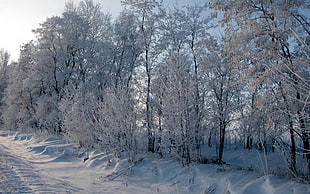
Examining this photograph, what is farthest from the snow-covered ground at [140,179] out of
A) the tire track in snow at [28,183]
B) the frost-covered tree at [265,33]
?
the frost-covered tree at [265,33]

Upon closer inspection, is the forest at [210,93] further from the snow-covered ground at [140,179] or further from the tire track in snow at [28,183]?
the tire track in snow at [28,183]

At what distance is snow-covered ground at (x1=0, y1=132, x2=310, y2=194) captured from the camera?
605 cm

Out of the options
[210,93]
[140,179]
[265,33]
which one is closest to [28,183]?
[140,179]

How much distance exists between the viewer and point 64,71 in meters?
22.8

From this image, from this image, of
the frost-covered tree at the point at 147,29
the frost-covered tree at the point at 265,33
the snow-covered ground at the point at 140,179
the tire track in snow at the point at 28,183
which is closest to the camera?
the snow-covered ground at the point at 140,179

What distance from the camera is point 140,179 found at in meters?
8.34

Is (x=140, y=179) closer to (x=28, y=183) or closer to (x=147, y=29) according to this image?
(x=28, y=183)

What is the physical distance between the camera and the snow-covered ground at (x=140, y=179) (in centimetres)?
605

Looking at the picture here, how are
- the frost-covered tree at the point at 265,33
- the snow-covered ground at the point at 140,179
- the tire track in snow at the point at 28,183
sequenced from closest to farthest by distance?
the snow-covered ground at the point at 140,179 → the tire track in snow at the point at 28,183 → the frost-covered tree at the point at 265,33

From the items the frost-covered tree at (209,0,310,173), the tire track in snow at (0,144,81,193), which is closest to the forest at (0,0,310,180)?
the frost-covered tree at (209,0,310,173)

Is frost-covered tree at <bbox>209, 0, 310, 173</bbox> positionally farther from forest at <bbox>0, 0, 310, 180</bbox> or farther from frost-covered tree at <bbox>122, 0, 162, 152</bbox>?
frost-covered tree at <bbox>122, 0, 162, 152</bbox>

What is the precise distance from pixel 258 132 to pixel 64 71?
19674mm

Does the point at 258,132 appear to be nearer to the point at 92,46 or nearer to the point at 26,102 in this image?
the point at 92,46

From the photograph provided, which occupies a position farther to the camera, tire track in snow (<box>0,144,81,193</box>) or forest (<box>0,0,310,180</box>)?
forest (<box>0,0,310,180</box>)
